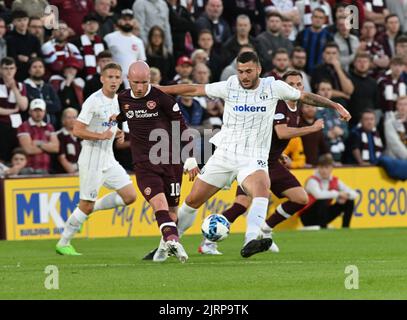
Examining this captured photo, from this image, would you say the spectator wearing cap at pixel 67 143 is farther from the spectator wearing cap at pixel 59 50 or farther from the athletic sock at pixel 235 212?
the athletic sock at pixel 235 212

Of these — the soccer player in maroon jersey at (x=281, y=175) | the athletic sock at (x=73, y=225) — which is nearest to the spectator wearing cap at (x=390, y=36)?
the soccer player in maroon jersey at (x=281, y=175)

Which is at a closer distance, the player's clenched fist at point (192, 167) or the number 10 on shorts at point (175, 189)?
the player's clenched fist at point (192, 167)

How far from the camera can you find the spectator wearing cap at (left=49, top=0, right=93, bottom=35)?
23391mm

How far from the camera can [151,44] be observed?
23.5m

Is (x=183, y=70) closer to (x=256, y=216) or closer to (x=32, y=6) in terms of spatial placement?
(x=32, y=6)

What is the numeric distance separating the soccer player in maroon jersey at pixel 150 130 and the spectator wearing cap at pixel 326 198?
7.78 meters

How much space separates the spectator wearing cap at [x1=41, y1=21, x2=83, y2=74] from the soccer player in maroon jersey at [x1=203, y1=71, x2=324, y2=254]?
21.1 feet

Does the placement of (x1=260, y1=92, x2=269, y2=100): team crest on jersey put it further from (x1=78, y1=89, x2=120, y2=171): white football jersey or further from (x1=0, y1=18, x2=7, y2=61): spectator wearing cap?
(x1=0, y1=18, x2=7, y2=61): spectator wearing cap

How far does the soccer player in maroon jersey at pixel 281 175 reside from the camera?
16.7 meters

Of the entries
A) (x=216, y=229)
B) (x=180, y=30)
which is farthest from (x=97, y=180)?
(x=180, y=30)

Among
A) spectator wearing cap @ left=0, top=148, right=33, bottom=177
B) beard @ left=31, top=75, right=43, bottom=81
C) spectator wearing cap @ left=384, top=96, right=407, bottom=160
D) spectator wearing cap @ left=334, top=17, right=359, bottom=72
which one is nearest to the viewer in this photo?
spectator wearing cap @ left=0, top=148, right=33, bottom=177

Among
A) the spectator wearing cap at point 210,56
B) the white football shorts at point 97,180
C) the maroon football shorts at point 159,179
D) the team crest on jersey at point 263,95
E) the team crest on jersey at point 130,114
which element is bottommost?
the white football shorts at point 97,180

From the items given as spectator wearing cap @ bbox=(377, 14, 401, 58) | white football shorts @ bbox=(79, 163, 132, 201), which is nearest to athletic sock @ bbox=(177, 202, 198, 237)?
white football shorts @ bbox=(79, 163, 132, 201)

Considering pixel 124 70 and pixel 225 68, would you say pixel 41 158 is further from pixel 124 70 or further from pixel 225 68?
pixel 225 68
